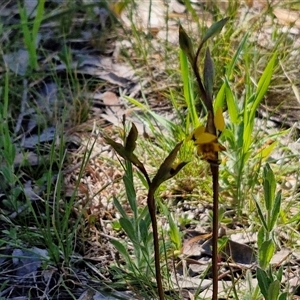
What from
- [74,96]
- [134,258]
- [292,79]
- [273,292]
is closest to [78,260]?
[134,258]

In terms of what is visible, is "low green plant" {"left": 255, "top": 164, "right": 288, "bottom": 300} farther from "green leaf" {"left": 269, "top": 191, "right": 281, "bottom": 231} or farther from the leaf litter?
the leaf litter

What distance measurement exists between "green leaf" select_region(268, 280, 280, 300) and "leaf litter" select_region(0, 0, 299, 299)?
0.20m

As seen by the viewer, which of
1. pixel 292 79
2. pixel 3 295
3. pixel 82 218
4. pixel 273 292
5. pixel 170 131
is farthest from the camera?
pixel 292 79

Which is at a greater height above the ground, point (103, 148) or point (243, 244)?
point (103, 148)

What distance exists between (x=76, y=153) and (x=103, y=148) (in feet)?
0.21

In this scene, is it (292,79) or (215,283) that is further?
(292,79)

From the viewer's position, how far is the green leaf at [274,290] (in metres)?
0.89

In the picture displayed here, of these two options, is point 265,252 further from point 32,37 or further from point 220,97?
point 32,37

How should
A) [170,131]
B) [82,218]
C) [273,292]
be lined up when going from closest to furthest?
[273,292]
[82,218]
[170,131]

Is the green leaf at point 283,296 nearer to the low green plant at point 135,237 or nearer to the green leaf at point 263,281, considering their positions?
the green leaf at point 263,281

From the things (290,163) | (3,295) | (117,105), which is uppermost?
(117,105)

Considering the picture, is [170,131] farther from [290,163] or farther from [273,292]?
[273,292]

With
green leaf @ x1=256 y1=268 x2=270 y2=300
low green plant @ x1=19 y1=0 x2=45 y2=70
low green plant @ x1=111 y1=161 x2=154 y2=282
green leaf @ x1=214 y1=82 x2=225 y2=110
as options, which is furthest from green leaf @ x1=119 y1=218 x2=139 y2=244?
low green plant @ x1=19 y1=0 x2=45 y2=70

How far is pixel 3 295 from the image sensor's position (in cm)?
116
